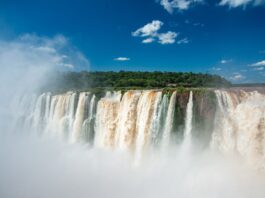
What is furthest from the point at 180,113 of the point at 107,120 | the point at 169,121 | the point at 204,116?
the point at 107,120

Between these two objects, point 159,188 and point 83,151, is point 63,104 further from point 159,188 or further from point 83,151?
point 159,188

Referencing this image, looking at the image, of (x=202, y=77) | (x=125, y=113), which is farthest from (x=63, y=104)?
(x=202, y=77)

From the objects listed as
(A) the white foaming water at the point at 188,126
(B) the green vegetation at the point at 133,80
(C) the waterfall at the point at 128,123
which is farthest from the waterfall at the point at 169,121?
(B) the green vegetation at the point at 133,80

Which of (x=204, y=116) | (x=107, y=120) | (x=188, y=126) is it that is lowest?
(x=107, y=120)

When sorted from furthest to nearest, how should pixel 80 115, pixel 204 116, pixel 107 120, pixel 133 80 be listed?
pixel 133 80 < pixel 80 115 < pixel 107 120 < pixel 204 116

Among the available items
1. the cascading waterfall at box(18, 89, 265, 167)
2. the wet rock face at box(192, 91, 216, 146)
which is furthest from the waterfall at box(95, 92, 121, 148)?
the wet rock face at box(192, 91, 216, 146)

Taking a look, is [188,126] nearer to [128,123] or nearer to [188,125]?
[188,125]
